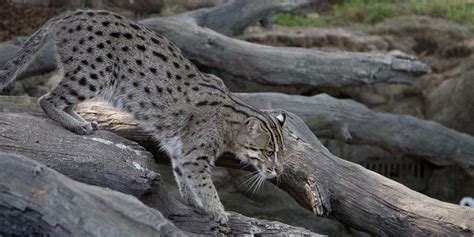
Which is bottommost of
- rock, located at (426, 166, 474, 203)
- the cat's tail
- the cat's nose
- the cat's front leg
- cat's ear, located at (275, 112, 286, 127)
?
rock, located at (426, 166, 474, 203)

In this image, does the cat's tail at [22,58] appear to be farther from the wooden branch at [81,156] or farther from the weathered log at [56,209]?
the weathered log at [56,209]

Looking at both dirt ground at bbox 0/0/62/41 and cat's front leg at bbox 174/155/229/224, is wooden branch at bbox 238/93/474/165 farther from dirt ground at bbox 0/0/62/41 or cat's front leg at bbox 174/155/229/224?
dirt ground at bbox 0/0/62/41

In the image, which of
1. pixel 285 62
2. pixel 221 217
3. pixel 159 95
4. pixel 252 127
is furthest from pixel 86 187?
pixel 285 62

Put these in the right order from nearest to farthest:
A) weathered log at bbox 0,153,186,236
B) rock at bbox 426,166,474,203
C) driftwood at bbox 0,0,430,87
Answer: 1. weathered log at bbox 0,153,186,236
2. driftwood at bbox 0,0,430,87
3. rock at bbox 426,166,474,203

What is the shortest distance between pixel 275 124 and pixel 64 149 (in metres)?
1.83

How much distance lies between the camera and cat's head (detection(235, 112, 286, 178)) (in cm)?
672

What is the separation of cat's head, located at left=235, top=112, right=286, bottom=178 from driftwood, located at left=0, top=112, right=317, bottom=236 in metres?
0.67

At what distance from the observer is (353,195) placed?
670 cm

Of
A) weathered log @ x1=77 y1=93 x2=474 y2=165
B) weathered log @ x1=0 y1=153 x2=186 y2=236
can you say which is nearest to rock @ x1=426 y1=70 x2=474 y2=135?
weathered log @ x1=77 y1=93 x2=474 y2=165

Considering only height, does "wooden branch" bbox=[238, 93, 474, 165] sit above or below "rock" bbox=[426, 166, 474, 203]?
above

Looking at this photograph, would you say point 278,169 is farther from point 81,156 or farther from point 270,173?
point 81,156

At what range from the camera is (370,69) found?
926 centimetres

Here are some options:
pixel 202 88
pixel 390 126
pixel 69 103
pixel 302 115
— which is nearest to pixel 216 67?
pixel 302 115

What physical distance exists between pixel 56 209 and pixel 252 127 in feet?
8.48
